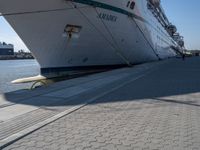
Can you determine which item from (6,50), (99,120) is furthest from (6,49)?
(99,120)

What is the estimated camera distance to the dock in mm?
4738

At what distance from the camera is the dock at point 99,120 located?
4.74 metres

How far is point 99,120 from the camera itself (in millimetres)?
6168

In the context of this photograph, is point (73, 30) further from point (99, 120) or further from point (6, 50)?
point (6, 50)

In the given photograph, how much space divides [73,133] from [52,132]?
359 mm

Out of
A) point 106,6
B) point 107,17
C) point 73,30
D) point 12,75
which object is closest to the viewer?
point 73,30

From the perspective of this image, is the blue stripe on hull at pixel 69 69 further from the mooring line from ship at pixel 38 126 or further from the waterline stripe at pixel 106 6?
the mooring line from ship at pixel 38 126

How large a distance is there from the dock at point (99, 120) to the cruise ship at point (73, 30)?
557cm

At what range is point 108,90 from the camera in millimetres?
10352

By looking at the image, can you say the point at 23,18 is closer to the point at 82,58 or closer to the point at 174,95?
the point at 82,58

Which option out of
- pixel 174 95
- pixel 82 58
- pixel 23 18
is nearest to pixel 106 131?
pixel 174 95

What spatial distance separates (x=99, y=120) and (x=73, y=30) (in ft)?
32.9

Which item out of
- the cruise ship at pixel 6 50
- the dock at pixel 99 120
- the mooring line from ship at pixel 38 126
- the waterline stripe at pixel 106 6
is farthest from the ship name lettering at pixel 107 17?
the cruise ship at pixel 6 50

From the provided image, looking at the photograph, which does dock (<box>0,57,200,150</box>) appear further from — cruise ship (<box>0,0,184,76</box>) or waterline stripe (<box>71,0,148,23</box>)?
waterline stripe (<box>71,0,148,23</box>)
